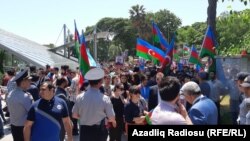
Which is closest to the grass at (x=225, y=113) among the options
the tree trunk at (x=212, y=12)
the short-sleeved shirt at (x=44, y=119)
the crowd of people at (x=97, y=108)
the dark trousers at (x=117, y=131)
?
the tree trunk at (x=212, y=12)

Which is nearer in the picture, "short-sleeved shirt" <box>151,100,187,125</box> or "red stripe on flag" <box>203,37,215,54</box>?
"short-sleeved shirt" <box>151,100,187,125</box>

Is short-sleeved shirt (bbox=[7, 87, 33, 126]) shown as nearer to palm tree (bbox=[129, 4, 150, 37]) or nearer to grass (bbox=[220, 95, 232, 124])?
grass (bbox=[220, 95, 232, 124])

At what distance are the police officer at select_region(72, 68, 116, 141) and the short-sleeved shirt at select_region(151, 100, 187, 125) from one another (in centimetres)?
266

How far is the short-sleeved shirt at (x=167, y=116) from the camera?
3.79 m

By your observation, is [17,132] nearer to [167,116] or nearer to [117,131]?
[117,131]

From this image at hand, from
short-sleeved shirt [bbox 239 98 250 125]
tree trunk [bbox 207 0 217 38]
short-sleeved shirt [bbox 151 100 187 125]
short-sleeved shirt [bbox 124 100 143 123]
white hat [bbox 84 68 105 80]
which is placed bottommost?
short-sleeved shirt [bbox 124 100 143 123]

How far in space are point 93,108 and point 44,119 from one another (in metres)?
0.95

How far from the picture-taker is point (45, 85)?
6.20 m

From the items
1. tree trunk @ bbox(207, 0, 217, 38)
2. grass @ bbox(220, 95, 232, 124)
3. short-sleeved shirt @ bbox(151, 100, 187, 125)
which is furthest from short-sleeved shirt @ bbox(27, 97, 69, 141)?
tree trunk @ bbox(207, 0, 217, 38)

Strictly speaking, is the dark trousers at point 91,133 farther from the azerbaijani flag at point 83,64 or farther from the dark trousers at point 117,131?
the azerbaijani flag at point 83,64

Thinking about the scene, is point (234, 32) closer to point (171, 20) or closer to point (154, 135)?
point (171, 20)

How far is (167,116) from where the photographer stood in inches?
153

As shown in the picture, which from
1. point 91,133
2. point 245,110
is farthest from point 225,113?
point 91,133

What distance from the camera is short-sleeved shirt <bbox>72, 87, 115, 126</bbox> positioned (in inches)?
265
